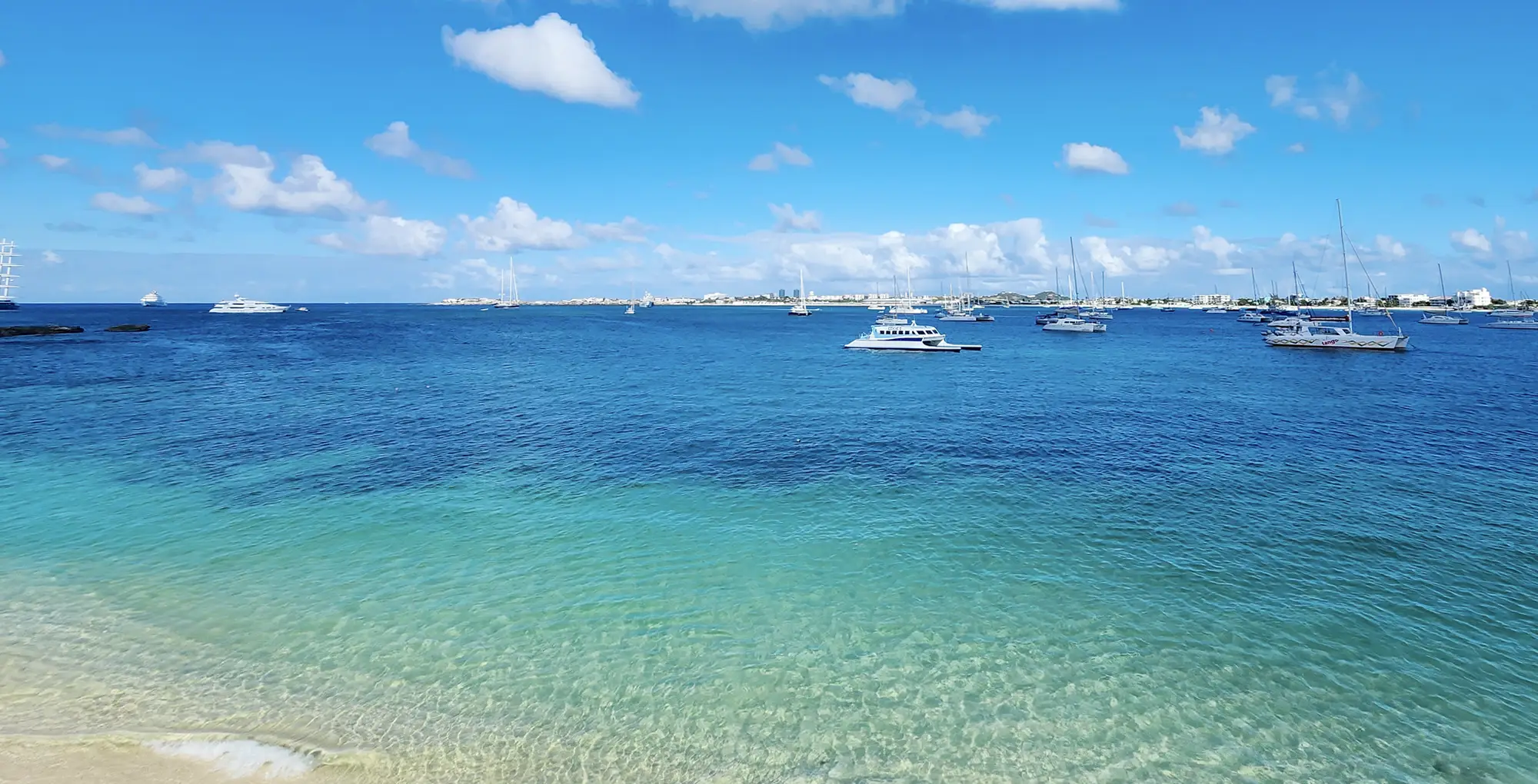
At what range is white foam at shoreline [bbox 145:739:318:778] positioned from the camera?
37.0 feet

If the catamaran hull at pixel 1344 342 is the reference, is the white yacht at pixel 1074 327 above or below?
above

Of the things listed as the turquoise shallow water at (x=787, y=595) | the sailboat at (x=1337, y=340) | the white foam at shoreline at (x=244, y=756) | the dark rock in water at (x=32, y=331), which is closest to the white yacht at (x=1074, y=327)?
the sailboat at (x=1337, y=340)

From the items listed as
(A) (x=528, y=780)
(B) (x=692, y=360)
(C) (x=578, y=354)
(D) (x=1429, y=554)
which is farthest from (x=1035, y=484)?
(C) (x=578, y=354)

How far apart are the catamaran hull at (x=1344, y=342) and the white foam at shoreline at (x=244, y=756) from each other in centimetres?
12532

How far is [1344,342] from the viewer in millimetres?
100000

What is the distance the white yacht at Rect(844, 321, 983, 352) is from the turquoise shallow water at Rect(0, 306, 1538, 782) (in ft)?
170

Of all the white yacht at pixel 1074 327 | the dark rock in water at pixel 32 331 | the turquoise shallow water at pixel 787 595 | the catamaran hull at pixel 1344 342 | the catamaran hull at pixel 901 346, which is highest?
the dark rock in water at pixel 32 331

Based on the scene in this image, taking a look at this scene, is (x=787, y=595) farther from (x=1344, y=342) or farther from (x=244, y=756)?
(x=1344, y=342)

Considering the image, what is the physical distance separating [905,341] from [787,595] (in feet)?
268

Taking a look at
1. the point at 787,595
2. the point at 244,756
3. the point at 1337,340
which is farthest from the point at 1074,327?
the point at 244,756

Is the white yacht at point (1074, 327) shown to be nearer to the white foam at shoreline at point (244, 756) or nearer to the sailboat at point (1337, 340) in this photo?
the sailboat at point (1337, 340)

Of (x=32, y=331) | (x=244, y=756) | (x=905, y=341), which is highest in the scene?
(x=32, y=331)

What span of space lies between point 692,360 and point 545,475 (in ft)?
196

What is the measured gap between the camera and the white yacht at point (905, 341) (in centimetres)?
9512
